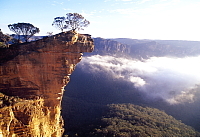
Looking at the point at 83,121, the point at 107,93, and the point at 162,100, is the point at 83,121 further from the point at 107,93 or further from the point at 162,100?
the point at 162,100

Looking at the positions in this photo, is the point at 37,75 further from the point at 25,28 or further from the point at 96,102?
the point at 96,102

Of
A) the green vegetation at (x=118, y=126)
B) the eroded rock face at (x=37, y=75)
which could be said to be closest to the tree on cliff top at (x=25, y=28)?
the eroded rock face at (x=37, y=75)

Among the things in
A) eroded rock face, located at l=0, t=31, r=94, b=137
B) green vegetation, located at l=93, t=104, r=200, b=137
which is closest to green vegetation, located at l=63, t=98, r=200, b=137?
green vegetation, located at l=93, t=104, r=200, b=137

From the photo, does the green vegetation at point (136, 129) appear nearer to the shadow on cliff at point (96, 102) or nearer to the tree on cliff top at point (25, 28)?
the shadow on cliff at point (96, 102)

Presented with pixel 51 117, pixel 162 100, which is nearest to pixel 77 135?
pixel 51 117

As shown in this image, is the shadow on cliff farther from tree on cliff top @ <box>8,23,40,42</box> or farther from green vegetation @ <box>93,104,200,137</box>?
tree on cliff top @ <box>8,23,40,42</box>

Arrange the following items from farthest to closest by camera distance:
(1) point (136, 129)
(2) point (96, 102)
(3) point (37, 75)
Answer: (2) point (96, 102) → (1) point (136, 129) → (3) point (37, 75)

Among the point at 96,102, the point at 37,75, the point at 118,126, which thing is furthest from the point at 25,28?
the point at 96,102

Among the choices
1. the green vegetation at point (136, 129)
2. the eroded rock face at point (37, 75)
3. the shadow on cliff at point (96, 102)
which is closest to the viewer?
the eroded rock face at point (37, 75)
